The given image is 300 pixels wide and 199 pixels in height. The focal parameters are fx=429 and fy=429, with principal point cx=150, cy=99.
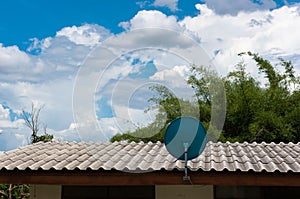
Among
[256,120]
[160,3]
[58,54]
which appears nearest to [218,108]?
[256,120]

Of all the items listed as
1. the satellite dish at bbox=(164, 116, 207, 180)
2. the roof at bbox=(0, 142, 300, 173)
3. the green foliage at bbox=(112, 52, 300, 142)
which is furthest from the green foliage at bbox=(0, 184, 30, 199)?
the satellite dish at bbox=(164, 116, 207, 180)

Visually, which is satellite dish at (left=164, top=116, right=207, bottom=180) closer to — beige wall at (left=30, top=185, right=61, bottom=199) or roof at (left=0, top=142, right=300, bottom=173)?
roof at (left=0, top=142, right=300, bottom=173)

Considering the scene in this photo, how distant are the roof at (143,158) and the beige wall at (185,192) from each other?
0.50m

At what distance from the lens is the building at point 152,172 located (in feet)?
18.2

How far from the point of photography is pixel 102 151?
713 cm

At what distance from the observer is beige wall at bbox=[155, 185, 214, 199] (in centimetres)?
652

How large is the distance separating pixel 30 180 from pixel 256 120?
1263 centimetres

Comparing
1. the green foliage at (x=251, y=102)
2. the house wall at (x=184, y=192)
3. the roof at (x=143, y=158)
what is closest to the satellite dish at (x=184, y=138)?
the roof at (x=143, y=158)

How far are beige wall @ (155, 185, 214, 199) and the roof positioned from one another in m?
0.50

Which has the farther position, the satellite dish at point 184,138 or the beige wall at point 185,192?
the beige wall at point 185,192

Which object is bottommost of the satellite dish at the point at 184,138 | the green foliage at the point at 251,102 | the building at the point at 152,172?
the building at the point at 152,172

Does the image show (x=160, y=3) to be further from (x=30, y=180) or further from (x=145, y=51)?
(x=30, y=180)

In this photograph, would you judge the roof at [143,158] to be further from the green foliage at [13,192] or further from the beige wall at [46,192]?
the green foliage at [13,192]

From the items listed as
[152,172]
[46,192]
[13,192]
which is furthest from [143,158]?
[13,192]
